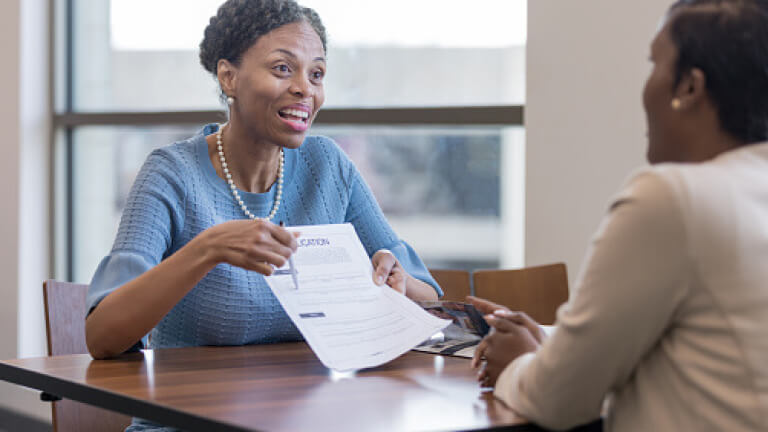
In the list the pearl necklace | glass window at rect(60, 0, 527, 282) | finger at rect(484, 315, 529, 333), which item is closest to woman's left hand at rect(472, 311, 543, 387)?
finger at rect(484, 315, 529, 333)

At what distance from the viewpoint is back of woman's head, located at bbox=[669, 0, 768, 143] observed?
3.35 feet

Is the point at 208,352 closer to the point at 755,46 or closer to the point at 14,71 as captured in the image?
the point at 755,46

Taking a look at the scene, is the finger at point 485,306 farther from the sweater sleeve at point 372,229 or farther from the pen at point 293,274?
the sweater sleeve at point 372,229

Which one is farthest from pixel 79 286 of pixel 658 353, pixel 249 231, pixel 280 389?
pixel 658 353

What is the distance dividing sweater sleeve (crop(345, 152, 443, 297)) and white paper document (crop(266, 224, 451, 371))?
408 millimetres

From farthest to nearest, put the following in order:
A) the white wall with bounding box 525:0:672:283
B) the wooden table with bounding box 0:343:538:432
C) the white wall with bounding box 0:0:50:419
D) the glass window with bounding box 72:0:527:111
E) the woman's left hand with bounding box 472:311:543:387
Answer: the white wall with bounding box 0:0:50:419 < the glass window with bounding box 72:0:527:111 < the white wall with bounding box 525:0:672:283 < the woman's left hand with bounding box 472:311:543:387 < the wooden table with bounding box 0:343:538:432

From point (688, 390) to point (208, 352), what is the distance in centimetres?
104

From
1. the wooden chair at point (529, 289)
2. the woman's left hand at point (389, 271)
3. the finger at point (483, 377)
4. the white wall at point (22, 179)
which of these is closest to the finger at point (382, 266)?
the woman's left hand at point (389, 271)

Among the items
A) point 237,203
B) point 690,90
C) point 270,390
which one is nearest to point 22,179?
point 237,203

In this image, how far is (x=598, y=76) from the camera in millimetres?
3041

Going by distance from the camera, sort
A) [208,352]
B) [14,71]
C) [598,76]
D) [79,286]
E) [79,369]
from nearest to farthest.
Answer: [79,369] < [208,352] < [79,286] < [598,76] < [14,71]

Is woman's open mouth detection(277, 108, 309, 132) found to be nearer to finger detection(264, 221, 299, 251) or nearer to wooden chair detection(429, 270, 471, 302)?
finger detection(264, 221, 299, 251)

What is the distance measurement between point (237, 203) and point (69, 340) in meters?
0.61

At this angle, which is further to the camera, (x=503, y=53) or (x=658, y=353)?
(x=503, y=53)
